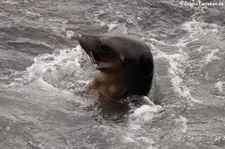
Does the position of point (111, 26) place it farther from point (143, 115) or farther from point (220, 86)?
point (143, 115)

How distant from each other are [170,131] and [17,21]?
3550mm

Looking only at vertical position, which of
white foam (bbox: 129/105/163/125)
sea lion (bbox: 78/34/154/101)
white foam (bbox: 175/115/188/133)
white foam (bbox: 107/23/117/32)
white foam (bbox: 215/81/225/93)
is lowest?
white foam (bbox: 215/81/225/93)

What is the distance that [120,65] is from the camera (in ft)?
18.7

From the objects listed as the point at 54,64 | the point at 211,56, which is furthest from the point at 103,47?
the point at 211,56

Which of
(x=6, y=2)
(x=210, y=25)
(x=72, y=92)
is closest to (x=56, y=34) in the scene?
(x=6, y=2)

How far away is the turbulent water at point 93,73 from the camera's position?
5082mm


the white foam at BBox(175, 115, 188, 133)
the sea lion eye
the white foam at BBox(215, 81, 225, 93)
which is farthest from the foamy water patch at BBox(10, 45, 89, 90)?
the white foam at BBox(215, 81, 225, 93)

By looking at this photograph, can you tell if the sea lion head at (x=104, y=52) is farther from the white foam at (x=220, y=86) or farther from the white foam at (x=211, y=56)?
the white foam at (x=211, y=56)

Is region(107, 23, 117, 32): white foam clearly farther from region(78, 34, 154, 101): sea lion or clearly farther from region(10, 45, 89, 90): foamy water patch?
region(78, 34, 154, 101): sea lion

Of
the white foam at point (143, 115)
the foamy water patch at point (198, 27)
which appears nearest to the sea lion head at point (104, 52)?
the white foam at point (143, 115)

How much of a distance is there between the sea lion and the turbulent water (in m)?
0.21

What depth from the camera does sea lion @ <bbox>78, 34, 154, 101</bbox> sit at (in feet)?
18.4

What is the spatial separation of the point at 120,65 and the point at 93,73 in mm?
1057

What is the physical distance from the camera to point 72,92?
19.9ft
